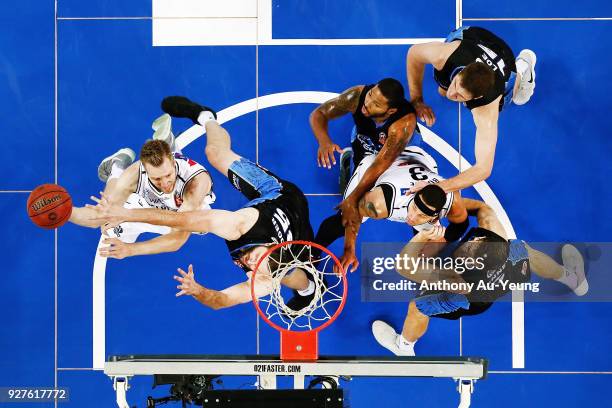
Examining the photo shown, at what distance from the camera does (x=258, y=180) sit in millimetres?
4961

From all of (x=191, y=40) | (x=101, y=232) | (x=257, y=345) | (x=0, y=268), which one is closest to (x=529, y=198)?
(x=257, y=345)

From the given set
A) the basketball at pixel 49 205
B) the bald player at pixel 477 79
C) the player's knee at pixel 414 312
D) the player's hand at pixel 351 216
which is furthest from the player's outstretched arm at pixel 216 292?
the bald player at pixel 477 79

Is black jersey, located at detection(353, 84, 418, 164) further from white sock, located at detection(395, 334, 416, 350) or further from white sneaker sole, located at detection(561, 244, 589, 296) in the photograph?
white sneaker sole, located at detection(561, 244, 589, 296)

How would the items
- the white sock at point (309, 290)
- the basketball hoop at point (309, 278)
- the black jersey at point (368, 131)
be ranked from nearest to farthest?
the basketball hoop at point (309, 278)
the white sock at point (309, 290)
the black jersey at point (368, 131)

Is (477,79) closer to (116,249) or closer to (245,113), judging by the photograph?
(245,113)

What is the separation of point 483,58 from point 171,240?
2.38m

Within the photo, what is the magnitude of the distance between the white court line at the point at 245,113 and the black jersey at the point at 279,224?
1.84ft

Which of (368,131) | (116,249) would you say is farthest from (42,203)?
(368,131)

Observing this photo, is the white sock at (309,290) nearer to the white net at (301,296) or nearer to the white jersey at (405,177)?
the white net at (301,296)

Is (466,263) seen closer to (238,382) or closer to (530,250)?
(530,250)

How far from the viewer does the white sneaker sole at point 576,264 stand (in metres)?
4.92

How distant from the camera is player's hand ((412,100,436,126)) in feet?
16.2

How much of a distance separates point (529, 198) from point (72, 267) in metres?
3.09

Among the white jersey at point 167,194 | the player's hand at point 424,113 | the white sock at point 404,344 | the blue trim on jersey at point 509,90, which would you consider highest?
the blue trim on jersey at point 509,90
